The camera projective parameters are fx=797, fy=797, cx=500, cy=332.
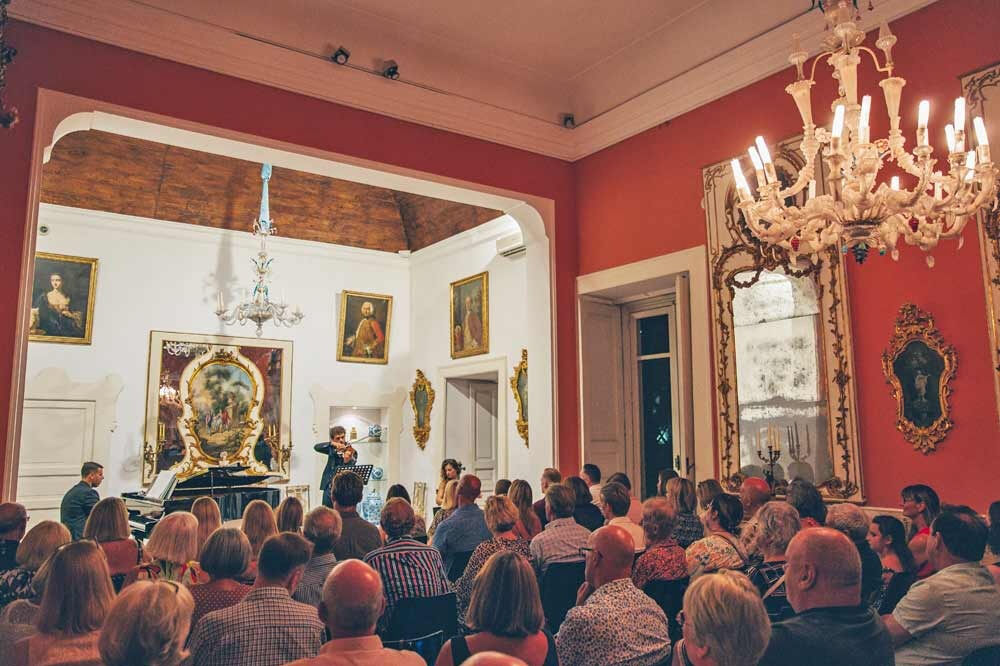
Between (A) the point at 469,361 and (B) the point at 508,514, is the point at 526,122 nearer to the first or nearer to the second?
(A) the point at 469,361

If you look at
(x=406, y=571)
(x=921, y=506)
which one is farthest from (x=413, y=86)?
(x=921, y=506)

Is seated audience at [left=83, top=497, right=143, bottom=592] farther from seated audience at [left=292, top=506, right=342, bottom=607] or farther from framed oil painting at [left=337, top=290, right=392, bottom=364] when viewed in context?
framed oil painting at [left=337, top=290, right=392, bottom=364]

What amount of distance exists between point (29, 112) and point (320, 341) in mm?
7191

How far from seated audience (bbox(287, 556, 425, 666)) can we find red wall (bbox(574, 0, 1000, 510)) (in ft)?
15.7

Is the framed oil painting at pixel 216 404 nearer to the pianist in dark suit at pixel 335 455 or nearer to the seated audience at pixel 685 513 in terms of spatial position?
the pianist in dark suit at pixel 335 455

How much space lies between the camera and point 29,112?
625 cm

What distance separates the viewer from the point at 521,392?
10898mm

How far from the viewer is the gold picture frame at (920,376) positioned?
19.1ft

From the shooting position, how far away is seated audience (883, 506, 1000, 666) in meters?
3.16

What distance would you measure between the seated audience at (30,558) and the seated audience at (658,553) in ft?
9.52

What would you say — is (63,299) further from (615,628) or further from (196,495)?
(615,628)

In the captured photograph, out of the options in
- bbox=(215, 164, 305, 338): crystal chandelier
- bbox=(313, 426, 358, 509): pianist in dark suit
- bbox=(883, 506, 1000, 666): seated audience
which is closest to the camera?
bbox=(883, 506, 1000, 666): seated audience

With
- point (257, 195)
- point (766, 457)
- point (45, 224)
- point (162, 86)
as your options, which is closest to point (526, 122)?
point (162, 86)

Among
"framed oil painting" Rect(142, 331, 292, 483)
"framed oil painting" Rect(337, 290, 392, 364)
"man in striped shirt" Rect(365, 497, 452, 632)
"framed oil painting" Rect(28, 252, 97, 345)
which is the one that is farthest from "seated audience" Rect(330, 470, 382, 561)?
"framed oil painting" Rect(337, 290, 392, 364)
